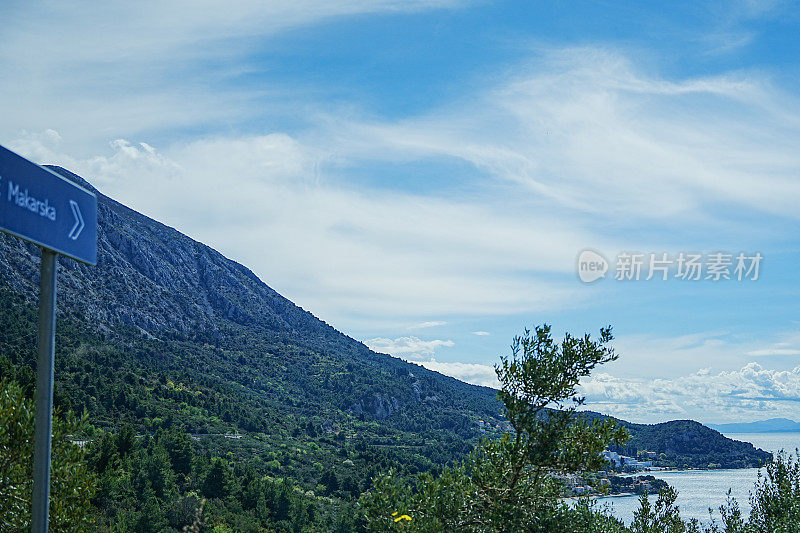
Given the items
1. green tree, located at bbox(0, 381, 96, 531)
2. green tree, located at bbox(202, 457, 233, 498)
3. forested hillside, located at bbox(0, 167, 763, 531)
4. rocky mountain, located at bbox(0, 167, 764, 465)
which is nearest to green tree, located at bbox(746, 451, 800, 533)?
green tree, located at bbox(0, 381, 96, 531)

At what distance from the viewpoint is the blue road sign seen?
3102 millimetres

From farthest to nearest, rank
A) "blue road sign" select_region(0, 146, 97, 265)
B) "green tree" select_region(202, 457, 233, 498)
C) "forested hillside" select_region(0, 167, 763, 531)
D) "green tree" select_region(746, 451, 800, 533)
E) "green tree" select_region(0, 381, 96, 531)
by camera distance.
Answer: "green tree" select_region(202, 457, 233, 498) < "forested hillside" select_region(0, 167, 763, 531) < "green tree" select_region(746, 451, 800, 533) < "green tree" select_region(0, 381, 96, 531) < "blue road sign" select_region(0, 146, 97, 265)

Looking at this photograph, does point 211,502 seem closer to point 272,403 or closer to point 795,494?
point 795,494

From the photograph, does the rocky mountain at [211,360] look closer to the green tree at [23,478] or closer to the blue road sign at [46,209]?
the green tree at [23,478]

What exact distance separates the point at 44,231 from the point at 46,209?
0.12m

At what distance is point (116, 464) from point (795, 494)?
36936 mm

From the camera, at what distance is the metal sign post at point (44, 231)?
10.3 feet

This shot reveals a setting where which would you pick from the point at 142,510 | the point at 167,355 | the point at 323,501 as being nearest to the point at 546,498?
the point at 142,510

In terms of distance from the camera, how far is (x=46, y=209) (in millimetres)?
3340

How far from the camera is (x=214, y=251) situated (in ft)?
462

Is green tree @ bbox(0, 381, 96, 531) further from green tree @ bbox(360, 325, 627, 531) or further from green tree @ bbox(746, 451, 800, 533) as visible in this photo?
green tree @ bbox(746, 451, 800, 533)

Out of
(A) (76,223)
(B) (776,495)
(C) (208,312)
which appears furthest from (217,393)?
(A) (76,223)

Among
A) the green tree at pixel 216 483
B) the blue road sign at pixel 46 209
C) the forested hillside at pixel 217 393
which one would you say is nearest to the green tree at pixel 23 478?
the blue road sign at pixel 46 209

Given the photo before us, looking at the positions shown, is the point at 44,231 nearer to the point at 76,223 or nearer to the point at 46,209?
the point at 46,209
